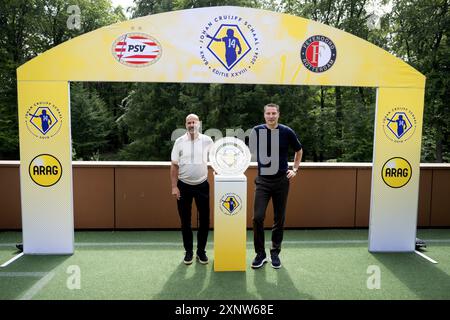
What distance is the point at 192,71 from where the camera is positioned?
4.13 m

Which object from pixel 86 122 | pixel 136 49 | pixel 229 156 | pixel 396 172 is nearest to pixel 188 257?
pixel 229 156

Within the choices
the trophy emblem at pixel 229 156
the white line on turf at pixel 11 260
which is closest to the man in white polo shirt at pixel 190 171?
the trophy emblem at pixel 229 156

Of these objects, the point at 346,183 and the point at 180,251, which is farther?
the point at 346,183

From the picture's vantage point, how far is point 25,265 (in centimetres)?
410

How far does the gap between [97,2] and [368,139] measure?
18.5m

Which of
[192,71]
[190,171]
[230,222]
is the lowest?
[230,222]

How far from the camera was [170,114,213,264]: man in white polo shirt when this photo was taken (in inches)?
159

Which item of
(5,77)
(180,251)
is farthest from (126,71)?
(5,77)

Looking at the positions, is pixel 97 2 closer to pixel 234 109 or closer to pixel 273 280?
pixel 234 109

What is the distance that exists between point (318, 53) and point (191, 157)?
6.09ft

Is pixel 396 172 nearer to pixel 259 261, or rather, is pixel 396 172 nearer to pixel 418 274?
pixel 418 274

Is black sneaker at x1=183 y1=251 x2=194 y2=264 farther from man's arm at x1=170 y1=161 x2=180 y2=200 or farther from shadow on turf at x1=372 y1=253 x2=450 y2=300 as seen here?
shadow on turf at x1=372 y1=253 x2=450 y2=300
